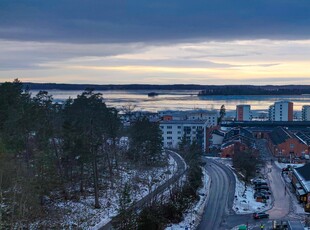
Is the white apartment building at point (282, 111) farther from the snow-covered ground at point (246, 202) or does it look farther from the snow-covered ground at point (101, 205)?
the snow-covered ground at point (101, 205)

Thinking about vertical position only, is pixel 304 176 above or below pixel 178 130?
below

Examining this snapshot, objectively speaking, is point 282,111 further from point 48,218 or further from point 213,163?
point 48,218

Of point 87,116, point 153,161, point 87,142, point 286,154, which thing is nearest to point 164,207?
point 87,142

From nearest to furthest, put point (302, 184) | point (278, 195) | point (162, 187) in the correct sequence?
point (162, 187), point (302, 184), point (278, 195)

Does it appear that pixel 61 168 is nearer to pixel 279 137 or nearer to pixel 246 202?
pixel 246 202

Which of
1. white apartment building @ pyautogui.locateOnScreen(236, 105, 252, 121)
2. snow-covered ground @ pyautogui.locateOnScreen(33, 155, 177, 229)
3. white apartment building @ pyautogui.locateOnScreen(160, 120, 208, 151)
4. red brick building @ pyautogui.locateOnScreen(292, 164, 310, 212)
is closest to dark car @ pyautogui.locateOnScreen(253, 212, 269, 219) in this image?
red brick building @ pyautogui.locateOnScreen(292, 164, 310, 212)

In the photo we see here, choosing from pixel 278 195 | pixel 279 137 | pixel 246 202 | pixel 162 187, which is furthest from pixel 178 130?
pixel 246 202

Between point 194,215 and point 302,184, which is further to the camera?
point 302,184
